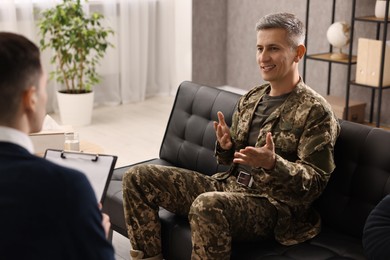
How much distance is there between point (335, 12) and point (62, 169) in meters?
4.31

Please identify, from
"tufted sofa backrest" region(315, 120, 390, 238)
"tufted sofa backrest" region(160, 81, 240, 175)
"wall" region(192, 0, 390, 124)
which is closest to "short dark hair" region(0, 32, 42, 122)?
"tufted sofa backrest" region(315, 120, 390, 238)

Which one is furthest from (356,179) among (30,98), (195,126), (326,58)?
(326,58)

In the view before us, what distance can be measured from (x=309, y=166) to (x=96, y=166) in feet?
2.43

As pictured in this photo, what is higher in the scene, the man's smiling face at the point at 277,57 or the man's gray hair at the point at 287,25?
the man's gray hair at the point at 287,25

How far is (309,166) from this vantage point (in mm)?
2367

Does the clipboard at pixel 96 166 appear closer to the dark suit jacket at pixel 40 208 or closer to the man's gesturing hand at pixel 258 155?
the man's gesturing hand at pixel 258 155

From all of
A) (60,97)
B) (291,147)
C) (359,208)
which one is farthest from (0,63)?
(60,97)

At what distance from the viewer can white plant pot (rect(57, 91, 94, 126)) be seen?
5.36m

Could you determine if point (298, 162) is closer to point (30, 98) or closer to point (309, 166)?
point (309, 166)

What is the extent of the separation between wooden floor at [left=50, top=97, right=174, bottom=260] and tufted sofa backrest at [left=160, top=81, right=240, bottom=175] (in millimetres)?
1348

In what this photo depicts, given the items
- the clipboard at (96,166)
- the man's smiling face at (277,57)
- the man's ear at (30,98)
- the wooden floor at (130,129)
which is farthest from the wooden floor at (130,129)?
the man's ear at (30,98)

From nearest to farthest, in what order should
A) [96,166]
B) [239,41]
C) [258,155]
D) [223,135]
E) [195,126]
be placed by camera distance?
[96,166]
[258,155]
[223,135]
[195,126]
[239,41]

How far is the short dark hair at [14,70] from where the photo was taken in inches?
50.2

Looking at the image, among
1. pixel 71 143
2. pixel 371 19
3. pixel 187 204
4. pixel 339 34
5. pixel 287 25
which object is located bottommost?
pixel 187 204
